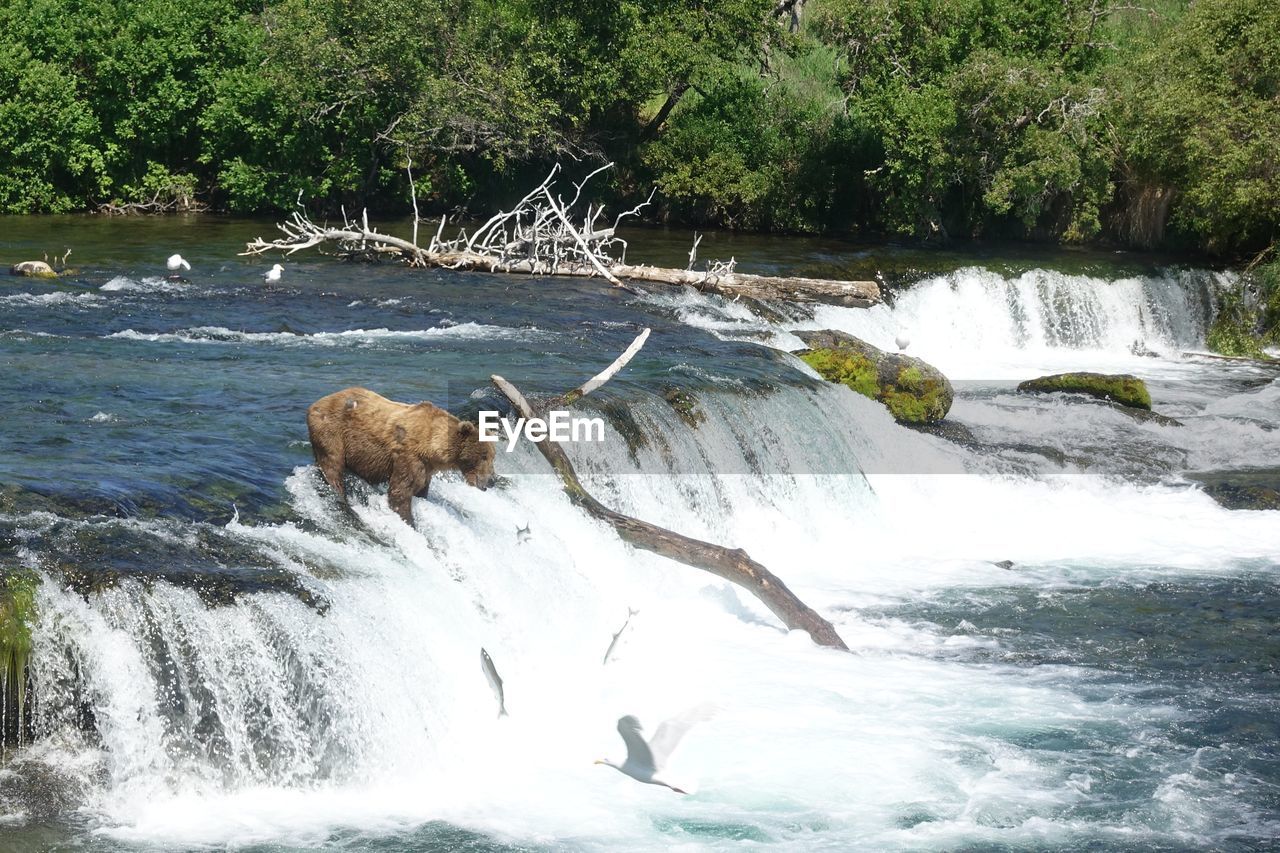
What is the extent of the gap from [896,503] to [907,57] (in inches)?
628

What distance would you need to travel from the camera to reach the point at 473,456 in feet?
33.0

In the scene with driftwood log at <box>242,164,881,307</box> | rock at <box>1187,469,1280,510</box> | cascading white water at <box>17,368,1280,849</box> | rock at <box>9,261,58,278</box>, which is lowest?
cascading white water at <box>17,368,1280,849</box>

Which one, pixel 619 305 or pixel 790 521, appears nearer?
pixel 790 521

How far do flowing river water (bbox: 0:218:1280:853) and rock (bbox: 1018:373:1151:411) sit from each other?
19.4 inches

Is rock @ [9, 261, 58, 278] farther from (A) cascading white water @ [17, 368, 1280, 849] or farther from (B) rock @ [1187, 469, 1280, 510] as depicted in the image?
(B) rock @ [1187, 469, 1280, 510]

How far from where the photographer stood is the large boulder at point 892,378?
1720 cm

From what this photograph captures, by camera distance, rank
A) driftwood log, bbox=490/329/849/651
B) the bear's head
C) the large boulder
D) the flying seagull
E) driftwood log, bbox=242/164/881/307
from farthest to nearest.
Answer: driftwood log, bbox=242/164/881/307 < the large boulder < driftwood log, bbox=490/329/849/651 < the bear's head < the flying seagull

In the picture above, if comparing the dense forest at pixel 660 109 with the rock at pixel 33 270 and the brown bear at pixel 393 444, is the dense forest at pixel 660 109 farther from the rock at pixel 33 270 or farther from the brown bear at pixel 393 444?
the brown bear at pixel 393 444

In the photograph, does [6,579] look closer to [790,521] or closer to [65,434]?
[65,434]

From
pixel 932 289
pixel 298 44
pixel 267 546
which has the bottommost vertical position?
pixel 267 546

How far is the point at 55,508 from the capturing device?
9.38 metres

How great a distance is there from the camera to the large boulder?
1720cm

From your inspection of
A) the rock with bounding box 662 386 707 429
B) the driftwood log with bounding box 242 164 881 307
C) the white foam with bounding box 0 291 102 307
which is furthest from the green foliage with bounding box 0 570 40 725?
the driftwood log with bounding box 242 164 881 307

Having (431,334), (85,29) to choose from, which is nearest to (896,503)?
(431,334)
